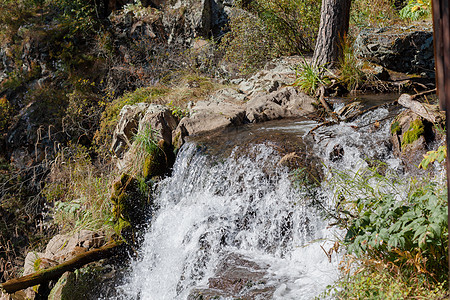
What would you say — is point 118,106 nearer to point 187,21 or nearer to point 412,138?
point 187,21

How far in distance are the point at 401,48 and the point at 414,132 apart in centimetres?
314

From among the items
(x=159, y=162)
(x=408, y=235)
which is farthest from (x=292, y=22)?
(x=408, y=235)

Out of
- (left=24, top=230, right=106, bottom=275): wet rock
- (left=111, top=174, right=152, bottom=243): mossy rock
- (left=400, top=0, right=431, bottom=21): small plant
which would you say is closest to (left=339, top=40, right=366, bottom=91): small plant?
(left=400, top=0, right=431, bottom=21): small plant

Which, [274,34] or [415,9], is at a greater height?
[274,34]

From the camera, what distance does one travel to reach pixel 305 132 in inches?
212

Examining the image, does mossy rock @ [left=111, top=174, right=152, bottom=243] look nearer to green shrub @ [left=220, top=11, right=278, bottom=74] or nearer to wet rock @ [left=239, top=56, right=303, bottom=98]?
wet rock @ [left=239, top=56, right=303, bottom=98]

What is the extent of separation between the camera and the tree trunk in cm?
700

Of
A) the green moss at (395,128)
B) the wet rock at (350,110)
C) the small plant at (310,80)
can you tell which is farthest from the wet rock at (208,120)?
the green moss at (395,128)

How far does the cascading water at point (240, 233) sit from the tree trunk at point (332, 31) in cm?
225

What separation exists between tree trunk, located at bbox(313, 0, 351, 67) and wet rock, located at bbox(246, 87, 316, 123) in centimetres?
104

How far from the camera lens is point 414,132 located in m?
4.38

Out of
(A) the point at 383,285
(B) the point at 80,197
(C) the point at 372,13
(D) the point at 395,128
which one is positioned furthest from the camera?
(C) the point at 372,13

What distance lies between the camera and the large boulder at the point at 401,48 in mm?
6809

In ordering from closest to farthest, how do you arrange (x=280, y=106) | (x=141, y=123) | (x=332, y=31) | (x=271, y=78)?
1. (x=141, y=123)
2. (x=280, y=106)
3. (x=332, y=31)
4. (x=271, y=78)
